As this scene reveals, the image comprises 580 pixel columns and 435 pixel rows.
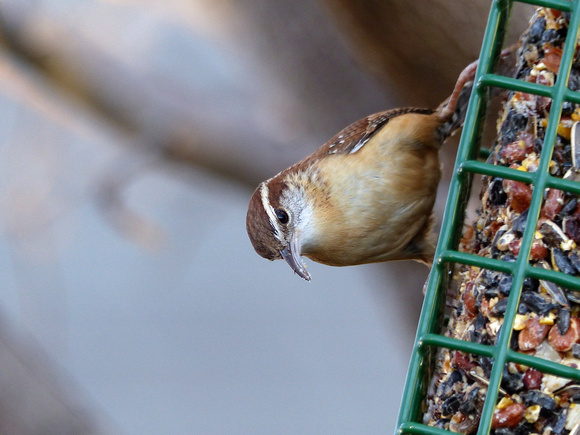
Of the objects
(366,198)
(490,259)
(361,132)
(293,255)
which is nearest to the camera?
(490,259)

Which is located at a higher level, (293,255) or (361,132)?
(361,132)

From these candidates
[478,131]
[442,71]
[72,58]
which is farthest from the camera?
[72,58]

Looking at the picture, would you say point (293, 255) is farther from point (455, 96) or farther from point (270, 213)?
point (455, 96)

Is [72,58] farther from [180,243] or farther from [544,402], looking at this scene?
[544,402]

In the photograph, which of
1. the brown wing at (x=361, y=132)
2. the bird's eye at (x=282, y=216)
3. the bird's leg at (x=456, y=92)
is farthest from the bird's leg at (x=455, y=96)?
the bird's eye at (x=282, y=216)

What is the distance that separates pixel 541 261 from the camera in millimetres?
2037

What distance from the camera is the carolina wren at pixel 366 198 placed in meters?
3.35

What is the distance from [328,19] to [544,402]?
3042mm

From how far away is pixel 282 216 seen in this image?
3.56 metres

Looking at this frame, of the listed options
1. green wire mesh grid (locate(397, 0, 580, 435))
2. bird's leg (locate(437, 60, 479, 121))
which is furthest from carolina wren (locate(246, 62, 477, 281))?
green wire mesh grid (locate(397, 0, 580, 435))

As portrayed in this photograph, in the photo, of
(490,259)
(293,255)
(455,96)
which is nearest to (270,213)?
(293,255)

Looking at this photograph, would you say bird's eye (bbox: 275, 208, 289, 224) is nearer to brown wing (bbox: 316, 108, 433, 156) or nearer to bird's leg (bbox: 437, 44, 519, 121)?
brown wing (bbox: 316, 108, 433, 156)

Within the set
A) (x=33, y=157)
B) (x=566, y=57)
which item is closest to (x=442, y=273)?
(x=566, y=57)

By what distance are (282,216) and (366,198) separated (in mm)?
449
